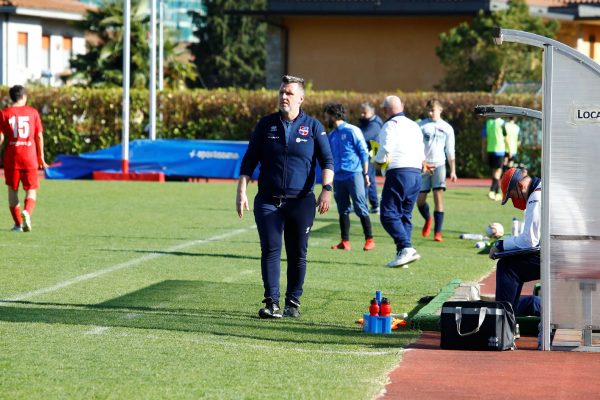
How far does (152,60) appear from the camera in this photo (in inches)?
1347

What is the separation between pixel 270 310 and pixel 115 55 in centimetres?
4592

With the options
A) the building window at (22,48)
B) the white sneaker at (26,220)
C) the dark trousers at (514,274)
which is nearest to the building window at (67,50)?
the building window at (22,48)

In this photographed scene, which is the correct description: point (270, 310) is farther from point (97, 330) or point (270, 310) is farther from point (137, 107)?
point (137, 107)

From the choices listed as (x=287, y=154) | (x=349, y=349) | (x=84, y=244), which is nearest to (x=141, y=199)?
(x=84, y=244)

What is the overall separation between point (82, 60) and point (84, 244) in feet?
134

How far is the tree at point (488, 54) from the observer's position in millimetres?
41406

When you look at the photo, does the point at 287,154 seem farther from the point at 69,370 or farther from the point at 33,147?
the point at 33,147

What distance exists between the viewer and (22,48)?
6003 cm

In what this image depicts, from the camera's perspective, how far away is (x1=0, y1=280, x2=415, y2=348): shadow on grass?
9.83 metres

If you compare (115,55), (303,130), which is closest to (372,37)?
(115,55)

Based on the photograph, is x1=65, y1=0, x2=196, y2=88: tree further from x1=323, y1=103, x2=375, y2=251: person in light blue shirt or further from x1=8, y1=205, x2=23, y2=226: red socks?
x1=323, y1=103, x2=375, y2=251: person in light blue shirt

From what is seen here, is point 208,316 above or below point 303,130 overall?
below

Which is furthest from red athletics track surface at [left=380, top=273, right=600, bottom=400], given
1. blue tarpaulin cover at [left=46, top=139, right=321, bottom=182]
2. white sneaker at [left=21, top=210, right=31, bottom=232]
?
blue tarpaulin cover at [left=46, top=139, right=321, bottom=182]

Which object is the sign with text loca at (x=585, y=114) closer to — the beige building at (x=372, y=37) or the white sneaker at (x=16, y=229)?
the white sneaker at (x=16, y=229)
